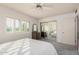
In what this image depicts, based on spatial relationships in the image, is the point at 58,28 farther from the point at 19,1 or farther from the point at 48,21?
the point at 19,1

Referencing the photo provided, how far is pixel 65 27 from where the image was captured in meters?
4.82

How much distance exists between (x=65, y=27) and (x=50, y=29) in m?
0.90

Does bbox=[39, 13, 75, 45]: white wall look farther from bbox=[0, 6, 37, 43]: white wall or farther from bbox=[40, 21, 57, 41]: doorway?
bbox=[0, 6, 37, 43]: white wall

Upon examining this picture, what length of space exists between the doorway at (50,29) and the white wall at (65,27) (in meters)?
0.20

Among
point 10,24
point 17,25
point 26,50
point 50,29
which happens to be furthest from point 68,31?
point 26,50

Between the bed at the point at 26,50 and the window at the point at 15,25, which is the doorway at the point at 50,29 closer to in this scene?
the window at the point at 15,25

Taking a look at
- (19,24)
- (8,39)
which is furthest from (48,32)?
(8,39)

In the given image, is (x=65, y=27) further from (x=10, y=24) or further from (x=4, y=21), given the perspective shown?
(x=4, y=21)

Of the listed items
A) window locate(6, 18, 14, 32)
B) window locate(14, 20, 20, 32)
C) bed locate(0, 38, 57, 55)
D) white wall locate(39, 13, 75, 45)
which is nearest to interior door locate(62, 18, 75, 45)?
white wall locate(39, 13, 75, 45)

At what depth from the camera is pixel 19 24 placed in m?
4.21

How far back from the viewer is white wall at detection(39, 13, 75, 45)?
4.47 meters

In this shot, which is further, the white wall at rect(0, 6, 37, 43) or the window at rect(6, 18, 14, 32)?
the window at rect(6, 18, 14, 32)

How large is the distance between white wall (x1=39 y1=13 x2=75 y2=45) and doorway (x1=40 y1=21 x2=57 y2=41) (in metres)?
0.20
